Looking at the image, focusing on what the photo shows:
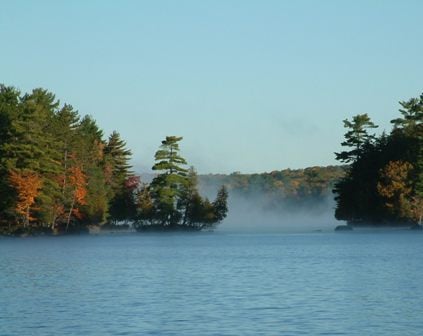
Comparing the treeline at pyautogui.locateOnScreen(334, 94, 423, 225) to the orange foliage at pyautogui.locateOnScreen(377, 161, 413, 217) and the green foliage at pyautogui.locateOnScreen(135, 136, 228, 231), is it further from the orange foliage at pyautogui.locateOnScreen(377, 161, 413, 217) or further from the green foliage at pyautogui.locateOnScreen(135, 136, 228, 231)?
the green foliage at pyautogui.locateOnScreen(135, 136, 228, 231)

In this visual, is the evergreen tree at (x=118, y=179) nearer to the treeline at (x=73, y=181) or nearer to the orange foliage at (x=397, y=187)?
the treeline at (x=73, y=181)

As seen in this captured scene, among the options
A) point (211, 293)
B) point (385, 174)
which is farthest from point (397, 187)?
point (211, 293)

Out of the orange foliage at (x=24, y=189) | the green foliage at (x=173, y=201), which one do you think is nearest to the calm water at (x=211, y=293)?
the orange foliage at (x=24, y=189)

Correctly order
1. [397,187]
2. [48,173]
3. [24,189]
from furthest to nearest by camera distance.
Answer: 1. [397,187]
2. [48,173]
3. [24,189]

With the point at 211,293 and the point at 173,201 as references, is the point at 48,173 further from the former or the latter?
the point at 211,293

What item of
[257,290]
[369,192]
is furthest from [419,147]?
[257,290]

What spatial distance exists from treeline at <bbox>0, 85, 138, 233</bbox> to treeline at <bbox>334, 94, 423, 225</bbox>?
25.1 meters

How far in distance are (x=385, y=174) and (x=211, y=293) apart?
6723cm

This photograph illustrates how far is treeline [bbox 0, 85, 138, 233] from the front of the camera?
81000 millimetres

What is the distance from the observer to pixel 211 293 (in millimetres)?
33781

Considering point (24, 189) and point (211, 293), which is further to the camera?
point (24, 189)

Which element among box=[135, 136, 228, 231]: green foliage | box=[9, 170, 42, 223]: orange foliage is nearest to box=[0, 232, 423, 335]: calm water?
box=[9, 170, 42, 223]: orange foliage

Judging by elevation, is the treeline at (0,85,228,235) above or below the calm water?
above

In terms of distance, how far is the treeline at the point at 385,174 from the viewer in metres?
96.8
